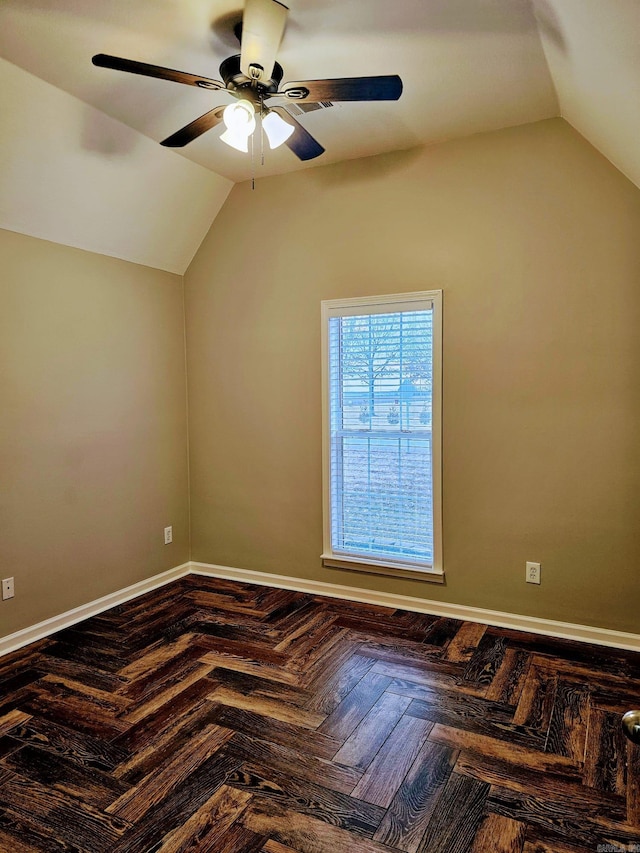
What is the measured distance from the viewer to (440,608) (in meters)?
3.41

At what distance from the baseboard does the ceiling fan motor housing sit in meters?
2.91

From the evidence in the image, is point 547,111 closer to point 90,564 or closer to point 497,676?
point 497,676

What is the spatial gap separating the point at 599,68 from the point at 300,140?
123 centimetres

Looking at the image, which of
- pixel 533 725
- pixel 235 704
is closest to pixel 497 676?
pixel 533 725

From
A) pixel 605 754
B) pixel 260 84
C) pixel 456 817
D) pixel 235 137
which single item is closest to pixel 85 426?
pixel 235 137

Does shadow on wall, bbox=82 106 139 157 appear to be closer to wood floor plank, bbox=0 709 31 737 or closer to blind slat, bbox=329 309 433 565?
blind slat, bbox=329 309 433 565

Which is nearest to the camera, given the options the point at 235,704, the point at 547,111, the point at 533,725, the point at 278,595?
the point at 533,725

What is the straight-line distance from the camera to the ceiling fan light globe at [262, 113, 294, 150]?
7.69 ft

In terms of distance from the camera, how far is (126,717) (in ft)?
7.72

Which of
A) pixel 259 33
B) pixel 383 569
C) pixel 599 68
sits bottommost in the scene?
pixel 383 569

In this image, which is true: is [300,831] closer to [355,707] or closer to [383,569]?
[355,707]

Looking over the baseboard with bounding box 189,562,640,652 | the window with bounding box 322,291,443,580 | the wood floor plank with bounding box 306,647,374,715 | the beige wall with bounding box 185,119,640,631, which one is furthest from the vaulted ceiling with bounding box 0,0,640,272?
the wood floor plank with bounding box 306,647,374,715

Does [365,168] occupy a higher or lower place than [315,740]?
higher

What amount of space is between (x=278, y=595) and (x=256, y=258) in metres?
2.41
